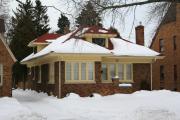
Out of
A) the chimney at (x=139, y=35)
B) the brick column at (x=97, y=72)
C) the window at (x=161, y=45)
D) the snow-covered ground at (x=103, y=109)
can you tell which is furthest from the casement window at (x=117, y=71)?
the window at (x=161, y=45)

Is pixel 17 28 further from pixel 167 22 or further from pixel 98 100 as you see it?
pixel 98 100

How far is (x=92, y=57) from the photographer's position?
37.5m

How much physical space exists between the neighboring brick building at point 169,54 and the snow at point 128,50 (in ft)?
19.3

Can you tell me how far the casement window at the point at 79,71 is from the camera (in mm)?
37219

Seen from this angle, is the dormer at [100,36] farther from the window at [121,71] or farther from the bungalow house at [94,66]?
the window at [121,71]

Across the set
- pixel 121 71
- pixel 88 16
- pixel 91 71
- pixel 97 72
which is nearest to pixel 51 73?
pixel 91 71

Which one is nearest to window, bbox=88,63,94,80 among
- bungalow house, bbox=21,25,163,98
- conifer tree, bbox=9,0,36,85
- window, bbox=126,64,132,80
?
bungalow house, bbox=21,25,163,98

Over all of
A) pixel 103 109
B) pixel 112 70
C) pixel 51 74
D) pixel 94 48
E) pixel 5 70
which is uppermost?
pixel 94 48

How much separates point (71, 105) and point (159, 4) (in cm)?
1083

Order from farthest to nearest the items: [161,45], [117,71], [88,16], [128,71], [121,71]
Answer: [161,45] < [128,71] < [121,71] < [117,71] < [88,16]

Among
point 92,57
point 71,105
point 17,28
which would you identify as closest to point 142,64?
point 92,57

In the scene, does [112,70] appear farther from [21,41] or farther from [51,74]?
[21,41]

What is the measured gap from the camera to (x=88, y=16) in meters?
18.3

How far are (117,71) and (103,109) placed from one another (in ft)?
48.9
